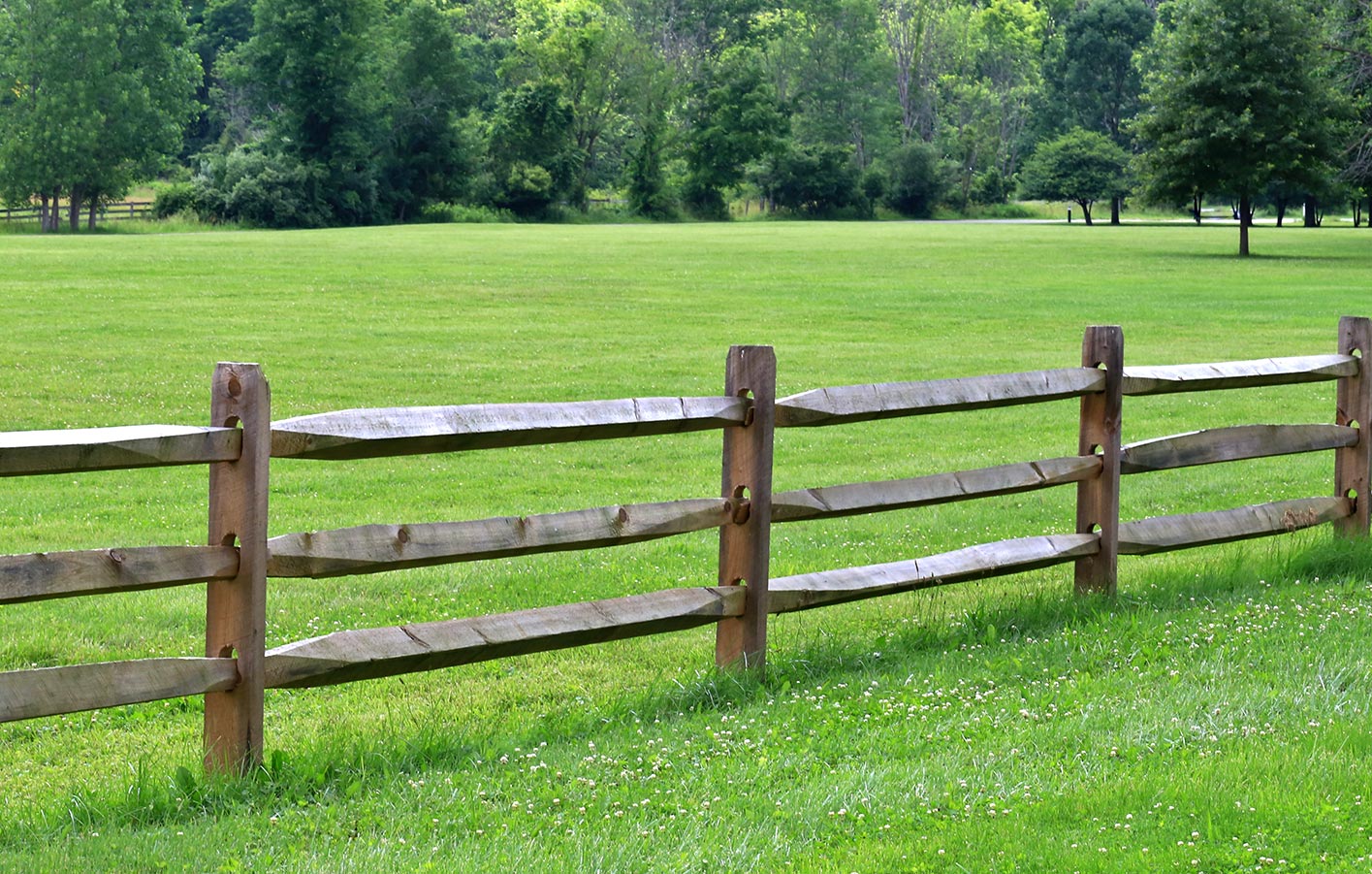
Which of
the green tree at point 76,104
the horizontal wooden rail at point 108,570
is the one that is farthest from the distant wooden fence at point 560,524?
the green tree at point 76,104

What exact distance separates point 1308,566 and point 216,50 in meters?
120

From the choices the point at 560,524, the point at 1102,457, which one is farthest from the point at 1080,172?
the point at 560,524

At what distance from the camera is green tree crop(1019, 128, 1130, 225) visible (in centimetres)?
9900

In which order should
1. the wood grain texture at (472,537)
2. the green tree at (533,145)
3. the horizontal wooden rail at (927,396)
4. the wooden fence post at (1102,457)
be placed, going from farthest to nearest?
the green tree at (533,145) → the wooden fence post at (1102,457) → the horizontal wooden rail at (927,396) → the wood grain texture at (472,537)

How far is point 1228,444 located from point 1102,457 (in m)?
1.08

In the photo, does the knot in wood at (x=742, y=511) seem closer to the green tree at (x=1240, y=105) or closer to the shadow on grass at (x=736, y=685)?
the shadow on grass at (x=736, y=685)

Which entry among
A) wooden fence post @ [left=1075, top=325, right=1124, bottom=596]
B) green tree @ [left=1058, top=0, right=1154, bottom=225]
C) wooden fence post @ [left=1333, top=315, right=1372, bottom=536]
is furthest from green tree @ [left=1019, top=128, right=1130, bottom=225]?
wooden fence post @ [left=1075, top=325, right=1124, bottom=596]

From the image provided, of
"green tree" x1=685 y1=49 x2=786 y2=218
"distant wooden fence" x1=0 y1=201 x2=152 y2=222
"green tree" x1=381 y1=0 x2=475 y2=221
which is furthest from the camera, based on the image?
"green tree" x1=685 y1=49 x2=786 y2=218

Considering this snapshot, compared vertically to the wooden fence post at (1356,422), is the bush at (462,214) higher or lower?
higher

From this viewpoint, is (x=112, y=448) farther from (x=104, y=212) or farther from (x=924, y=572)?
(x=104, y=212)

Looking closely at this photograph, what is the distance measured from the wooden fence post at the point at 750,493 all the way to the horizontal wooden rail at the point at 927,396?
0.12m

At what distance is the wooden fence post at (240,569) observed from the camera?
4902 mm

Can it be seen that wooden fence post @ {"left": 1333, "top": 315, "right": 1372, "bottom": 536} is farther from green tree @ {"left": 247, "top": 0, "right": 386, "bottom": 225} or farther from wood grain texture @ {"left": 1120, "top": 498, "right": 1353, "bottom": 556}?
green tree @ {"left": 247, "top": 0, "right": 386, "bottom": 225}

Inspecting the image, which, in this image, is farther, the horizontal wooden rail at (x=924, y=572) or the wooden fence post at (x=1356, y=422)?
the wooden fence post at (x=1356, y=422)
